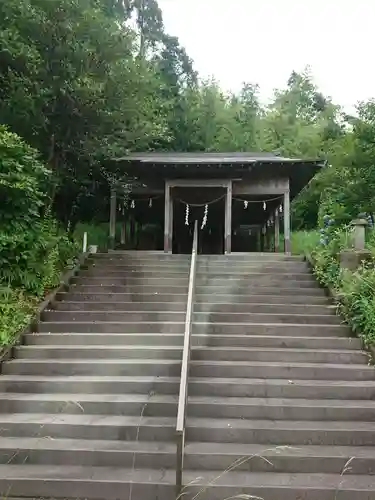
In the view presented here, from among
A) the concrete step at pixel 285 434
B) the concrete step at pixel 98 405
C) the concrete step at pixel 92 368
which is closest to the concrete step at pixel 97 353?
the concrete step at pixel 92 368

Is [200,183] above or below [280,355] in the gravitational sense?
above

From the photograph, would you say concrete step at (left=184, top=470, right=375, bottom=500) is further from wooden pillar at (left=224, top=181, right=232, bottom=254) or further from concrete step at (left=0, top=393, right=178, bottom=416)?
wooden pillar at (left=224, top=181, right=232, bottom=254)

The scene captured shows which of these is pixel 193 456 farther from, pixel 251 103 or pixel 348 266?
pixel 251 103

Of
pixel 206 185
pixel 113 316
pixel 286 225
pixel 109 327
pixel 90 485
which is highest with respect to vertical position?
pixel 206 185

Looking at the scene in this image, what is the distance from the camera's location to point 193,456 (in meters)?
3.75

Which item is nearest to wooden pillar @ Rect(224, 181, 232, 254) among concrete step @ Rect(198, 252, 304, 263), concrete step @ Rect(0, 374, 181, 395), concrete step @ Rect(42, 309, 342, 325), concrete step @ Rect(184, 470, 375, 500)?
concrete step @ Rect(198, 252, 304, 263)

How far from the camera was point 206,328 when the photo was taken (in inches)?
242

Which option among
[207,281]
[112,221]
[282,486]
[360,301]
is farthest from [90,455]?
[112,221]

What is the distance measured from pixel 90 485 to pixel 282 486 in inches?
57.2

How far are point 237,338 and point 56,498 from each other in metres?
3.03

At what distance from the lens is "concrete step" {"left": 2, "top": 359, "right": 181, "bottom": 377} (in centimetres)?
509

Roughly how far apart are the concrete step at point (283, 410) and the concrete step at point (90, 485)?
0.95m

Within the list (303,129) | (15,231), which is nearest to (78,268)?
(15,231)

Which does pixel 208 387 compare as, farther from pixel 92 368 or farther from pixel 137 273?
pixel 137 273
